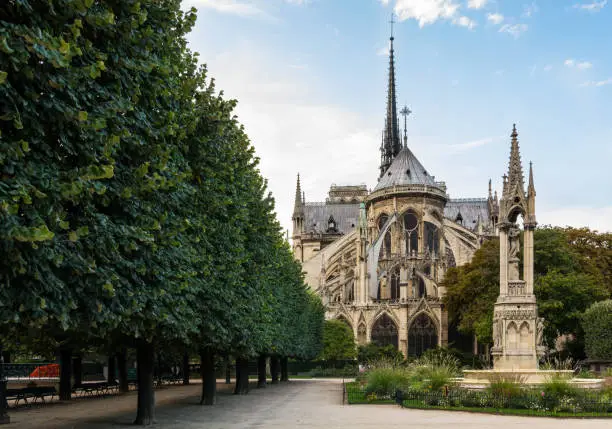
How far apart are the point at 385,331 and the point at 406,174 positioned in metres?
25.8

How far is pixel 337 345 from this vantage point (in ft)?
254

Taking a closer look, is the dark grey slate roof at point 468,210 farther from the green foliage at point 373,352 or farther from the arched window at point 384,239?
the green foliage at point 373,352

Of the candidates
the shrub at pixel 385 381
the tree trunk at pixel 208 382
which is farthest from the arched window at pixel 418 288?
the tree trunk at pixel 208 382

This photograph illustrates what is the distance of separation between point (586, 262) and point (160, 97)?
52927 millimetres

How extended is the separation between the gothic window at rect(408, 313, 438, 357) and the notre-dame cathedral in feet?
0.38

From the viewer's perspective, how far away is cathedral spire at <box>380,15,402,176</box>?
135 m

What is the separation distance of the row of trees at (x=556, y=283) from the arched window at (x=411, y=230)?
2712 cm

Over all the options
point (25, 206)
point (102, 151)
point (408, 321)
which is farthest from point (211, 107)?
point (408, 321)

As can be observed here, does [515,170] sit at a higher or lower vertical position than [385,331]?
higher

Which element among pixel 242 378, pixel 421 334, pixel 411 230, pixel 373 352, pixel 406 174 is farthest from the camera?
pixel 406 174

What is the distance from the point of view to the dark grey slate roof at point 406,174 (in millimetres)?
102188

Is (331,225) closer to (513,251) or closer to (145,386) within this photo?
(513,251)

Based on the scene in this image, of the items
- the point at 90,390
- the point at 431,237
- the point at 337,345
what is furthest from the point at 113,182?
the point at 431,237

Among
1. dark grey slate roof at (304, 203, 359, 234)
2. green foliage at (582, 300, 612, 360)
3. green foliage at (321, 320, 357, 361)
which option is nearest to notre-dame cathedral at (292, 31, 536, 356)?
green foliage at (321, 320, 357, 361)
